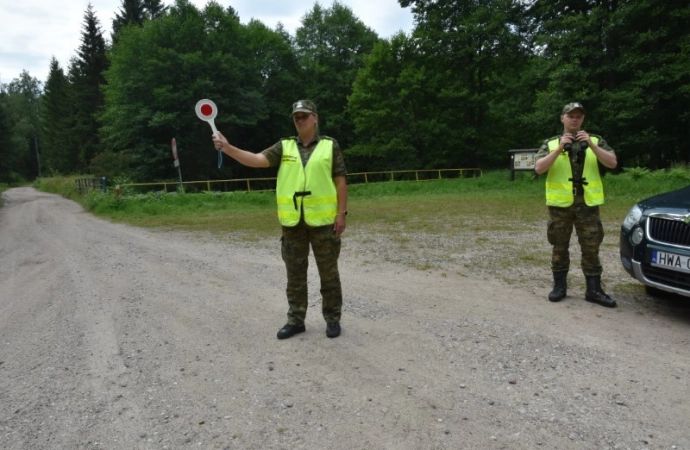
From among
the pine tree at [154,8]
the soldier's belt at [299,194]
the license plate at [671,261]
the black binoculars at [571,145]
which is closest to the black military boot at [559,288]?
the license plate at [671,261]

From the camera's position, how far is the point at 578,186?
14.8ft

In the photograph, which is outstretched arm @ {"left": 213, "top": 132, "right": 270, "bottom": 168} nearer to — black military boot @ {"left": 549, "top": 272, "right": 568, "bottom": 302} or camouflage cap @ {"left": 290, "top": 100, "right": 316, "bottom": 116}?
camouflage cap @ {"left": 290, "top": 100, "right": 316, "bottom": 116}

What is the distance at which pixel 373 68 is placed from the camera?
112ft

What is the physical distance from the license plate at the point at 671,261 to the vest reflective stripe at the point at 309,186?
9.68ft

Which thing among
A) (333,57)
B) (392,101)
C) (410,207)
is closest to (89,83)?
(333,57)

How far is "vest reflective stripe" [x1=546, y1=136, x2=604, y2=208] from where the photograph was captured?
177 inches

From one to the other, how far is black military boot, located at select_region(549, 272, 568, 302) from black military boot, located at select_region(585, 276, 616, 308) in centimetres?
22

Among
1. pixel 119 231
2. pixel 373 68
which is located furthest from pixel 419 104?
pixel 119 231

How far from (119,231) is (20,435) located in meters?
10.0

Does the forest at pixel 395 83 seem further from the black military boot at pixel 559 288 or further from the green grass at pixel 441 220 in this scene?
the black military boot at pixel 559 288

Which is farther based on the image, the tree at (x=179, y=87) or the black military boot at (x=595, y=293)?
the tree at (x=179, y=87)

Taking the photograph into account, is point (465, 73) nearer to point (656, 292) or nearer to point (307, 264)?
point (656, 292)

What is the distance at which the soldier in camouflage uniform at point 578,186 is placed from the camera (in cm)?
439

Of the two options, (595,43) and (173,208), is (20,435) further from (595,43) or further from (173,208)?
(595,43)
